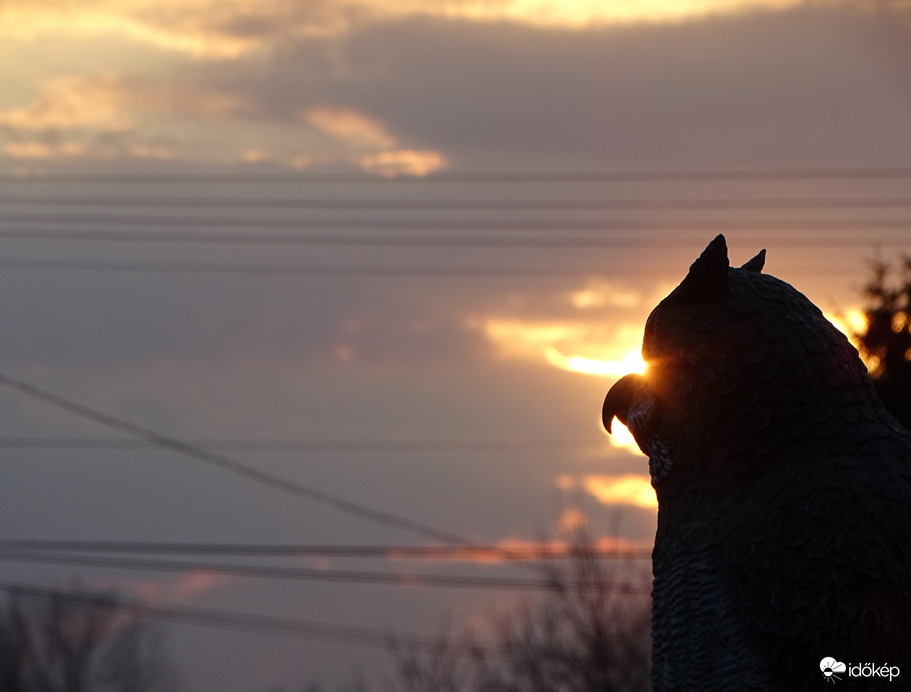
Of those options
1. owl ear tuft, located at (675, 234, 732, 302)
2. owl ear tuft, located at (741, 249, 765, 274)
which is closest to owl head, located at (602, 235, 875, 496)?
owl ear tuft, located at (675, 234, 732, 302)

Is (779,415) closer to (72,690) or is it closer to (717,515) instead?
(717,515)

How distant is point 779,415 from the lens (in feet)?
13.4

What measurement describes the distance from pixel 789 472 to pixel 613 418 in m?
0.74

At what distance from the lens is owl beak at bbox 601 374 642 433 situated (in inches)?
177

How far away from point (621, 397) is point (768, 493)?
67 centimetres

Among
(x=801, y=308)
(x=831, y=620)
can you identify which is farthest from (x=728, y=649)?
(x=801, y=308)

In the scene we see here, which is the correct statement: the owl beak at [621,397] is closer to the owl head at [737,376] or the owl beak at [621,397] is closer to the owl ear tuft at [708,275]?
the owl head at [737,376]

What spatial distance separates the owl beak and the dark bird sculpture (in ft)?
0.07

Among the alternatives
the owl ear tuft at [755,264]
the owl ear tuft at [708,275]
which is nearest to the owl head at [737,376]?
the owl ear tuft at [708,275]

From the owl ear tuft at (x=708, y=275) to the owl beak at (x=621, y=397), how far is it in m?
0.37

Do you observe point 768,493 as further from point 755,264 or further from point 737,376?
point 755,264

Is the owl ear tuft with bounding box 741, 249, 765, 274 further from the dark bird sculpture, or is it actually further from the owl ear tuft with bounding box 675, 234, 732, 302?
the owl ear tuft with bounding box 675, 234, 732, 302

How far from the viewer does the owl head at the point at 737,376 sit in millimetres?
4086

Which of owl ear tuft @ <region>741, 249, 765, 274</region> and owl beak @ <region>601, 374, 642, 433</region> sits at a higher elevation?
owl ear tuft @ <region>741, 249, 765, 274</region>
